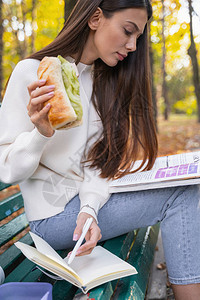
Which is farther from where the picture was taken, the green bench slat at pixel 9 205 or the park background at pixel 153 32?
the park background at pixel 153 32

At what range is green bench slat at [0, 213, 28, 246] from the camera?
188 centimetres

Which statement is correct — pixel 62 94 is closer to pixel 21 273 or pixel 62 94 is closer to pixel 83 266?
pixel 83 266

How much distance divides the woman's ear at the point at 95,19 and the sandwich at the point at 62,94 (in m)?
0.43

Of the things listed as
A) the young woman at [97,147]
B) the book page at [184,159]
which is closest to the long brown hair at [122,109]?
the young woman at [97,147]

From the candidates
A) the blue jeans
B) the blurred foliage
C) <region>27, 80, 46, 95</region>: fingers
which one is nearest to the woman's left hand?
the blue jeans

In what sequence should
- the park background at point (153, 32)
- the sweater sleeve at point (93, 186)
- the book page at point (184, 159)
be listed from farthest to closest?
the park background at point (153, 32), the book page at point (184, 159), the sweater sleeve at point (93, 186)

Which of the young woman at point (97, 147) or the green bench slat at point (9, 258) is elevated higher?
the young woman at point (97, 147)

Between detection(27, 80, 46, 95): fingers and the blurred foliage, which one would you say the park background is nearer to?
the blurred foliage

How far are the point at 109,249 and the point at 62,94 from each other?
0.91m

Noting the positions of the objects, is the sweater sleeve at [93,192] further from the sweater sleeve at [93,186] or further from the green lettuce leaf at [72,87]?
the green lettuce leaf at [72,87]

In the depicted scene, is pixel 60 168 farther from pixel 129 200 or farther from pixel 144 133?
pixel 144 133

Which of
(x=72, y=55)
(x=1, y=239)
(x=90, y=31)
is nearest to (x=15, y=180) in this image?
(x=1, y=239)

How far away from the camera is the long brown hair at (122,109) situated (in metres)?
2.03

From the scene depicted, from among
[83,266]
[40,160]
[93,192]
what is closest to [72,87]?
[40,160]
